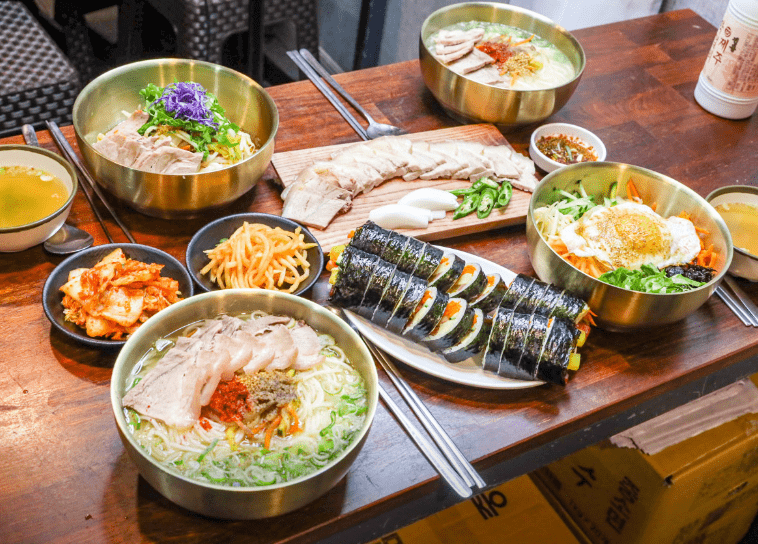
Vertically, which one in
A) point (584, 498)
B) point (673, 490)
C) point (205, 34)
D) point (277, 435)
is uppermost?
point (277, 435)

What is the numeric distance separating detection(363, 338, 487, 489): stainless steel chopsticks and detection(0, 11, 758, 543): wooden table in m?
0.04

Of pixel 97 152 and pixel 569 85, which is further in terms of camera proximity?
pixel 569 85

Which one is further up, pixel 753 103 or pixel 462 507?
pixel 753 103

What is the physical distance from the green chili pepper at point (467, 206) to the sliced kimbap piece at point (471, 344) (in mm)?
603

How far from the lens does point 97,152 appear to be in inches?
91.2

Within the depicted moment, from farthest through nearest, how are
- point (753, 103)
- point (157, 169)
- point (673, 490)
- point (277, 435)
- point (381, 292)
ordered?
point (753, 103) → point (673, 490) → point (157, 169) → point (381, 292) → point (277, 435)

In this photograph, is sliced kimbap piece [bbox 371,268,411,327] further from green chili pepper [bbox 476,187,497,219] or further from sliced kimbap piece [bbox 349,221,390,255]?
green chili pepper [bbox 476,187,497,219]

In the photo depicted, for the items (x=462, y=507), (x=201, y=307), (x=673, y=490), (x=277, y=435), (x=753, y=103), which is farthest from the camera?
(x=753, y=103)

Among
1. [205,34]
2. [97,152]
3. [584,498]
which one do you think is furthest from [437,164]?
[205,34]

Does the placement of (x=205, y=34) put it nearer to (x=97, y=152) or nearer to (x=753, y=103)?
(x=97, y=152)

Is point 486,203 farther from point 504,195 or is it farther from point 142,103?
point 142,103

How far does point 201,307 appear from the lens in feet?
6.38

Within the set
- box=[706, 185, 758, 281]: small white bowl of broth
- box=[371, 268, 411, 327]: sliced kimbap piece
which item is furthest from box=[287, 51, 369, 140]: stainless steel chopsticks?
box=[706, 185, 758, 281]: small white bowl of broth

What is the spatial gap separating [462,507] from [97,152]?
6.89ft
